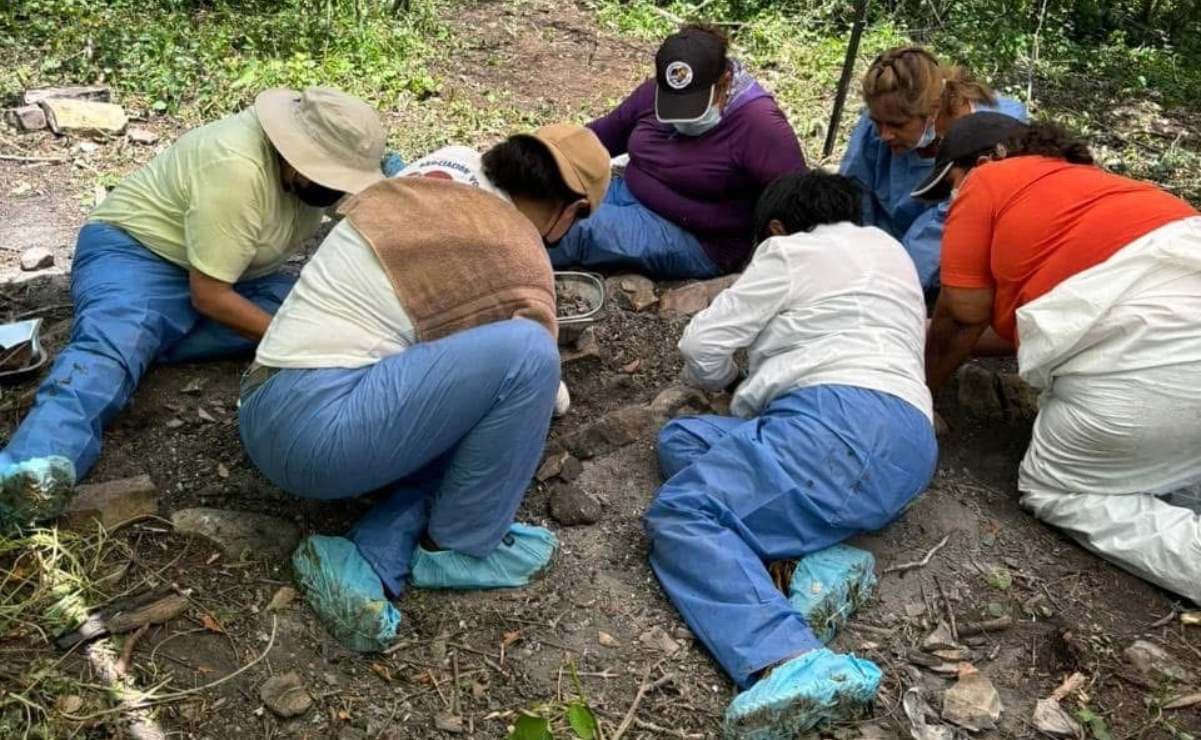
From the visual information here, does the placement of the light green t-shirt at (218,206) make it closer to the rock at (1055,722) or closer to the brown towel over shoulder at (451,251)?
the brown towel over shoulder at (451,251)

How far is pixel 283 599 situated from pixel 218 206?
4.00 feet

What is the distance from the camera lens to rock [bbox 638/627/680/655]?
2615mm

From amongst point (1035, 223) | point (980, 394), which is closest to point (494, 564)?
point (1035, 223)

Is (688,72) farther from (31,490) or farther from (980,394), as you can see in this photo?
(31,490)

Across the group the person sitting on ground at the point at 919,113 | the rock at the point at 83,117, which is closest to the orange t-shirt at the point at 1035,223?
the person sitting on ground at the point at 919,113

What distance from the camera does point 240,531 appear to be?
278 centimetres

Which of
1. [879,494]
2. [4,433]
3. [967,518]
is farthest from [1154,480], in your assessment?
[4,433]

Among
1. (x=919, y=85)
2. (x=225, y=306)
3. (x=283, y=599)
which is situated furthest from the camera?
(x=919, y=85)

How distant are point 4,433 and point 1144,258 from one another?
133 inches

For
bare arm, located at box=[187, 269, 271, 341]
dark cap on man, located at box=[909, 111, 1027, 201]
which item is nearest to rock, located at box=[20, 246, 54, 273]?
bare arm, located at box=[187, 269, 271, 341]

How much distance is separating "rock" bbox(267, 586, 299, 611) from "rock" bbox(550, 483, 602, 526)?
0.78 meters

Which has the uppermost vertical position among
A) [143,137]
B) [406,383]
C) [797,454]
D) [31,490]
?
[406,383]

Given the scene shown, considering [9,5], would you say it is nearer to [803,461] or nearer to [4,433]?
[4,433]

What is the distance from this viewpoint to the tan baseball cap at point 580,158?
2725 mm
